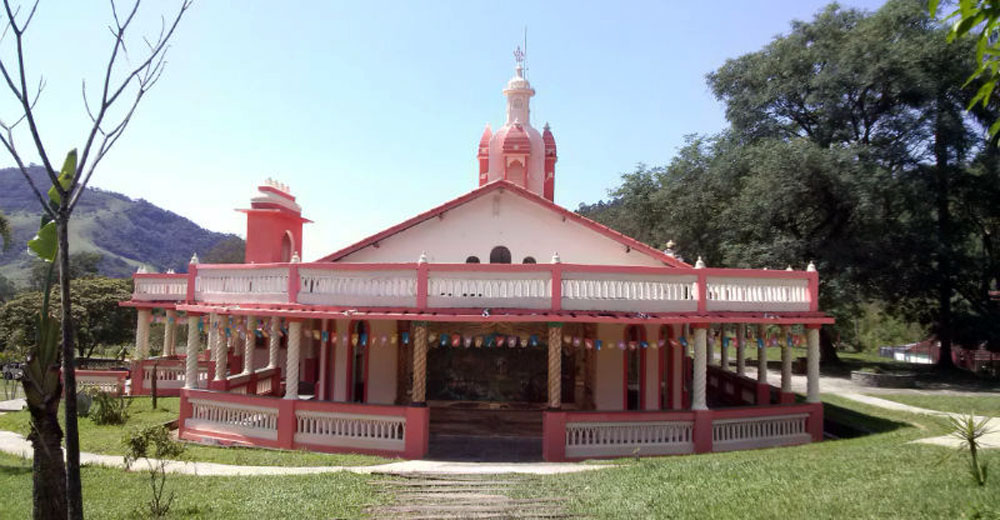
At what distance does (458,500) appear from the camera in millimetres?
9336

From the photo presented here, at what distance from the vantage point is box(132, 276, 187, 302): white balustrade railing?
22.1m

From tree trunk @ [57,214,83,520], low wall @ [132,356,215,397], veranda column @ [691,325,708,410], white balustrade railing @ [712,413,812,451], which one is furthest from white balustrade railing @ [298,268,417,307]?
low wall @ [132,356,215,397]

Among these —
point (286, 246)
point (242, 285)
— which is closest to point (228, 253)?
point (286, 246)

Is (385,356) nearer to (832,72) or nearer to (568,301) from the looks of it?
(568,301)

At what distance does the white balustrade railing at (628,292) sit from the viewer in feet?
43.3

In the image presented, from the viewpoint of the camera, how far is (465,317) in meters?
12.6

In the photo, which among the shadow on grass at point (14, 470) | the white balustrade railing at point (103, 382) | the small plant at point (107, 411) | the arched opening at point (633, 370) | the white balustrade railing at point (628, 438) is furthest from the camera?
the white balustrade railing at point (103, 382)

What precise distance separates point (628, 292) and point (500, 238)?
16.1 ft

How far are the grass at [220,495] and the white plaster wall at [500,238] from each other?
299 inches

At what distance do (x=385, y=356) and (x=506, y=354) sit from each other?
319cm

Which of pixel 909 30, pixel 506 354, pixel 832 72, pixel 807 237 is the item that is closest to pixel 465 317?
pixel 506 354

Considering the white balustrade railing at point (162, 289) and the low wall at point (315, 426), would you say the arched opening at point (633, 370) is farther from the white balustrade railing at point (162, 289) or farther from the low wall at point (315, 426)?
the white balustrade railing at point (162, 289)

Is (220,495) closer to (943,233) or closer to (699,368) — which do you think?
(699,368)

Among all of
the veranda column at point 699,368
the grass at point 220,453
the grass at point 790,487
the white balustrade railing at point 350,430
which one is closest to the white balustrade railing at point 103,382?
the grass at point 220,453
